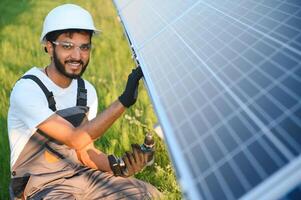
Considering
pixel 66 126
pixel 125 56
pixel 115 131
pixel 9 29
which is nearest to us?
pixel 66 126

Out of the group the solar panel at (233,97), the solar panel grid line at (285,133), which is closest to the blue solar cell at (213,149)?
the solar panel at (233,97)

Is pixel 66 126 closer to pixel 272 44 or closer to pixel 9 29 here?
pixel 272 44

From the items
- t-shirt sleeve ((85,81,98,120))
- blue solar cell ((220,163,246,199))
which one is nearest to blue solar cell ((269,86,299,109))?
blue solar cell ((220,163,246,199))

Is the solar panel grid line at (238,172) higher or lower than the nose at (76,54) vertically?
higher

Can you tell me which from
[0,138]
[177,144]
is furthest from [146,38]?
[0,138]

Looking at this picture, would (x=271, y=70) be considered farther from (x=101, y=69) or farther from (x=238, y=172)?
(x=101, y=69)

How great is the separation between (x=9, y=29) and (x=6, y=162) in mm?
4858

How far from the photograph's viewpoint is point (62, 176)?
331cm

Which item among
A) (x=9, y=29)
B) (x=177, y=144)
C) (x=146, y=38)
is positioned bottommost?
(x=9, y=29)

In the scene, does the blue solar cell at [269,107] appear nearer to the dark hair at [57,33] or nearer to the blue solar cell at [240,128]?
the blue solar cell at [240,128]

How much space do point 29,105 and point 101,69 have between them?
10.2 feet

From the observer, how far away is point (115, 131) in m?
4.36

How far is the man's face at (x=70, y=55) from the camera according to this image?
326 centimetres

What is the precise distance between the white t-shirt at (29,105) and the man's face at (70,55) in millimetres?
117
